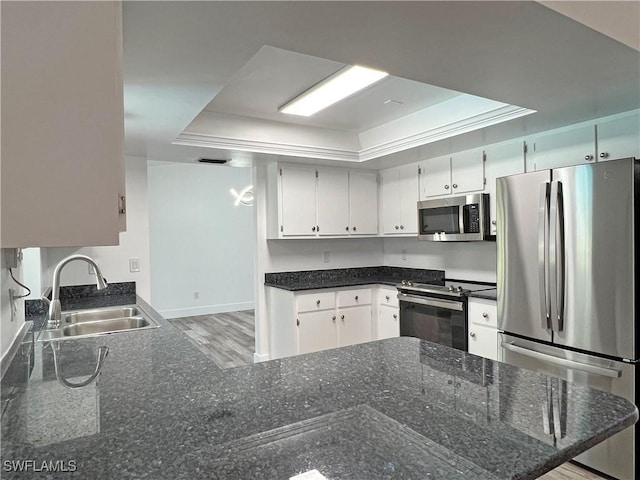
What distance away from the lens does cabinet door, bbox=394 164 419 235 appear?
13.5ft

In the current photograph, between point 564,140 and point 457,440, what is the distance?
2688mm

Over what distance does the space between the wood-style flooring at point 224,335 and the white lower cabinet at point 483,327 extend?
7.98ft

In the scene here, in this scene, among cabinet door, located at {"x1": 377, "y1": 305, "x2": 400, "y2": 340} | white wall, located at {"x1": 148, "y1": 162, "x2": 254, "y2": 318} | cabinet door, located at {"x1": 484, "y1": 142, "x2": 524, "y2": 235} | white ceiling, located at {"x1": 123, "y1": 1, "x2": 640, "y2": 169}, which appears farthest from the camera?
white wall, located at {"x1": 148, "y1": 162, "x2": 254, "y2": 318}

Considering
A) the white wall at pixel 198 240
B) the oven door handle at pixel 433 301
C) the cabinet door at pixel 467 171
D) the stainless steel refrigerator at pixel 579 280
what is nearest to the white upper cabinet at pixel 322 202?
the oven door handle at pixel 433 301

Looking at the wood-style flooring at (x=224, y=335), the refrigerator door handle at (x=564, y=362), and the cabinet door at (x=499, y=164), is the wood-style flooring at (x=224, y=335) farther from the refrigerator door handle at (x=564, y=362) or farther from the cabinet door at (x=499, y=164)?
the cabinet door at (x=499, y=164)

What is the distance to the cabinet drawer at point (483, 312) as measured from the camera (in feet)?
9.82

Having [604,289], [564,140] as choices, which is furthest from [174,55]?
[564,140]

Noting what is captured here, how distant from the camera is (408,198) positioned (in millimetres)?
4188

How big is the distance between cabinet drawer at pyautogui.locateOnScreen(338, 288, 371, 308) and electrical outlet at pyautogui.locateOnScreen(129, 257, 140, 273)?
192 centimetres

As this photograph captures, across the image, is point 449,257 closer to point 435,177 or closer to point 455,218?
point 455,218

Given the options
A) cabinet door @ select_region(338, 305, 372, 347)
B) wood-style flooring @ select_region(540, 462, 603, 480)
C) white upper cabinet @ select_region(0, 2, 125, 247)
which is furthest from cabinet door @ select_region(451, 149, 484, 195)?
white upper cabinet @ select_region(0, 2, 125, 247)

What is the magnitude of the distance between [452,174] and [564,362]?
6.27 ft

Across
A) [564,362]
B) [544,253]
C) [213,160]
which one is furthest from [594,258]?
[213,160]

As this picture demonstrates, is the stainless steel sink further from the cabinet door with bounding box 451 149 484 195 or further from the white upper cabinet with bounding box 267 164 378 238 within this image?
the cabinet door with bounding box 451 149 484 195
